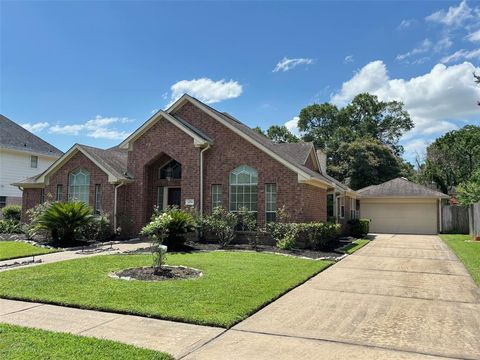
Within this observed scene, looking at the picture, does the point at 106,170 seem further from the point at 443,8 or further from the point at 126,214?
the point at 443,8

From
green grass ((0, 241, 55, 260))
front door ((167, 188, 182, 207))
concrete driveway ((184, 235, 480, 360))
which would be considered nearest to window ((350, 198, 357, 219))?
front door ((167, 188, 182, 207))

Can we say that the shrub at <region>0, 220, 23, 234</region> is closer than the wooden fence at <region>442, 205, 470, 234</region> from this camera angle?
Yes

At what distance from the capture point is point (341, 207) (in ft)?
89.4

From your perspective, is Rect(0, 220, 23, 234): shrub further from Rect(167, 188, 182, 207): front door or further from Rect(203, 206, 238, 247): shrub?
Rect(203, 206, 238, 247): shrub

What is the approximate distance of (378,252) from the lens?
17.3 meters

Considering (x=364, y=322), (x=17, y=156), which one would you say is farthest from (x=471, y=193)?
(x=17, y=156)

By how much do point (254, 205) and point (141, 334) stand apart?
501 inches

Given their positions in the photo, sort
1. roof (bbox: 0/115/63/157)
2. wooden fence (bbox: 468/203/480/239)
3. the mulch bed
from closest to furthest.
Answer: the mulch bed, wooden fence (bbox: 468/203/480/239), roof (bbox: 0/115/63/157)

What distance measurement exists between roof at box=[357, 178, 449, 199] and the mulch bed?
80.2 feet

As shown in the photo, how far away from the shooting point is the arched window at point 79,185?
21.1 meters

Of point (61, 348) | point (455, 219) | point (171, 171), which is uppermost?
point (171, 171)

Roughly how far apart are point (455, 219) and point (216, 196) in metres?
20.5

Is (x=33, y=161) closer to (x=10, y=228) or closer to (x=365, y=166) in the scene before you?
(x=10, y=228)

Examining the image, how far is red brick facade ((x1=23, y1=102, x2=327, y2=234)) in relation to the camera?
17.7m
